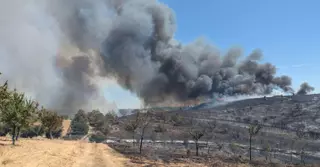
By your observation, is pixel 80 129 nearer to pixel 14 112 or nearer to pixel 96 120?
pixel 96 120

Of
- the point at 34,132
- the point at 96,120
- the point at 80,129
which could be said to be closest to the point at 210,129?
the point at 96,120

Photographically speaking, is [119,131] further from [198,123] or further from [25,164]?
[25,164]

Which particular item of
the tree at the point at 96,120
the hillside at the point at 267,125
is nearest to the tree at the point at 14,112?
the hillside at the point at 267,125

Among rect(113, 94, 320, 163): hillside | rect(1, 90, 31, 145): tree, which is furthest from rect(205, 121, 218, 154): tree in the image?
rect(1, 90, 31, 145): tree

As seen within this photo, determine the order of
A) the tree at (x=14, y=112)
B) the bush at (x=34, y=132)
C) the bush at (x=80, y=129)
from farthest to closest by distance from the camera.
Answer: the bush at (x=80, y=129)
the bush at (x=34, y=132)
the tree at (x=14, y=112)

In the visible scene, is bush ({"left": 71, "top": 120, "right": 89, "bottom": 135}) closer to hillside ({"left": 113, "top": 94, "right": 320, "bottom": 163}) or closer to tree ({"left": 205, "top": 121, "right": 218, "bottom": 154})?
hillside ({"left": 113, "top": 94, "right": 320, "bottom": 163})

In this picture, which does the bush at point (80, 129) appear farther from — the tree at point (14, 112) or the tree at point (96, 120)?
the tree at point (14, 112)

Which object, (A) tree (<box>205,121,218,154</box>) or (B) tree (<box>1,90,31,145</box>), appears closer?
(B) tree (<box>1,90,31,145</box>)

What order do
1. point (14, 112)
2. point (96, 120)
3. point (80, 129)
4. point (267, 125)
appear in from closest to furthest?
1. point (14, 112)
2. point (80, 129)
3. point (267, 125)
4. point (96, 120)

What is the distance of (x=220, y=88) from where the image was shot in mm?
159250

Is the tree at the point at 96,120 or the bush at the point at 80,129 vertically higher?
the tree at the point at 96,120

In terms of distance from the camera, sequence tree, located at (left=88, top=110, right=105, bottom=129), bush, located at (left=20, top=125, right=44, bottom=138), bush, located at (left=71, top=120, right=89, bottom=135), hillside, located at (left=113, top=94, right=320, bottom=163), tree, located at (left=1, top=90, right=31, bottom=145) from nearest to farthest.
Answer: tree, located at (left=1, top=90, right=31, bottom=145) < hillside, located at (left=113, top=94, right=320, bottom=163) < bush, located at (left=20, top=125, right=44, bottom=138) < bush, located at (left=71, top=120, right=89, bottom=135) < tree, located at (left=88, top=110, right=105, bottom=129)

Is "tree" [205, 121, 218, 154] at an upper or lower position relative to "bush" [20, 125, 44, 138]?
upper

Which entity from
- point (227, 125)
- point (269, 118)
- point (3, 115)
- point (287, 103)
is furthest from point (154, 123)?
point (3, 115)
